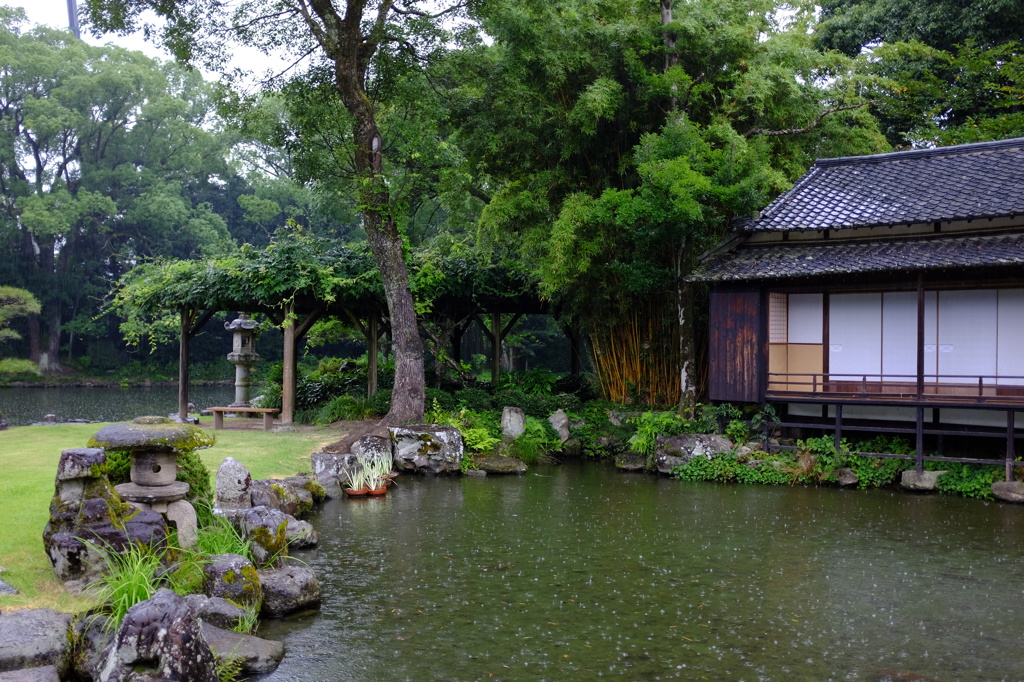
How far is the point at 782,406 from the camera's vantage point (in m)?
14.3

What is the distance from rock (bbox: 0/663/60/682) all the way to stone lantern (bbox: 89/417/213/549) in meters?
1.99

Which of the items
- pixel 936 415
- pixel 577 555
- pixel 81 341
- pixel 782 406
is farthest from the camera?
pixel 81 341

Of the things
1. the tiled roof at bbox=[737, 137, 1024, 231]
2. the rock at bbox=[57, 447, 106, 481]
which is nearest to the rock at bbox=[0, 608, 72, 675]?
the rock at bbox=[57, 447, 106, 481]

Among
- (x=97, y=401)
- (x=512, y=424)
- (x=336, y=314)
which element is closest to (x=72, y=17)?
(x=97, y=401)

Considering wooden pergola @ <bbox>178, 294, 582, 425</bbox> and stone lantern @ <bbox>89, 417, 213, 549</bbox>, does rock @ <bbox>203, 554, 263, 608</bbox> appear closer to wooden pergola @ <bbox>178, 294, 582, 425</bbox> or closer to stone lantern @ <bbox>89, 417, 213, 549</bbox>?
stone lantern @ <bbox>89, 417, 213, 549</bbox>

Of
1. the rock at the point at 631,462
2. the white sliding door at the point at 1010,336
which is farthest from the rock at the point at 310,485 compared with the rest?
the white sliding door at the point at 1010,336

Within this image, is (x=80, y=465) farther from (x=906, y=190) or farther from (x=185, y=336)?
(x=906, y=190)

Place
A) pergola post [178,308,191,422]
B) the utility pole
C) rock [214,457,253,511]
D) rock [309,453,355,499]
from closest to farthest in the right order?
rock [214,457,253,511]
rock [309,453,355,499]
pergola post [178,308,191,422]
the utility pole

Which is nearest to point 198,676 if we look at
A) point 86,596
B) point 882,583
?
point 86,596

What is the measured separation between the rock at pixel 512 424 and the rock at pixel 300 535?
23.3 ft

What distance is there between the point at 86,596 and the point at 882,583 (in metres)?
6.87

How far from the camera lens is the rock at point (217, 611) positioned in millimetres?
6152

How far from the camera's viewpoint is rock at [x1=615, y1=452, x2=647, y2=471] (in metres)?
14.8

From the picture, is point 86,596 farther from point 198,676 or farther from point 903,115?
point 903,115
